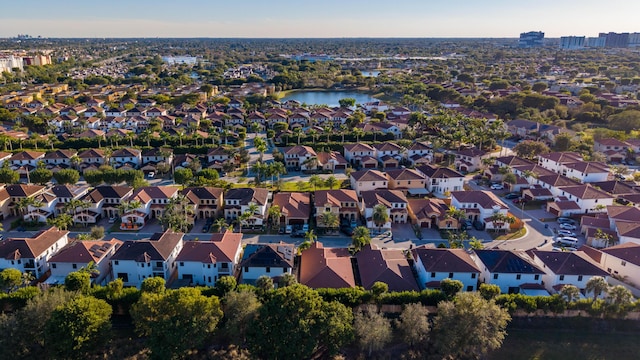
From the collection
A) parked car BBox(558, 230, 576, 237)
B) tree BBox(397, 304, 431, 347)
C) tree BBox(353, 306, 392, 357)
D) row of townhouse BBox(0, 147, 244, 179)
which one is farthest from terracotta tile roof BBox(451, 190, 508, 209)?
tree BBox(353, 306, 392, 357)

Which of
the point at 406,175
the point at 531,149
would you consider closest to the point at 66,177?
the point at 406,175

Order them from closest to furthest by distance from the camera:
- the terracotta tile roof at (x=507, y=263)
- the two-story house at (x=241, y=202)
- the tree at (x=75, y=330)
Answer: the tree at (x=75, y=330), the terracotta tile roof at (x=507, y=263), the two-story house at (x=241, y=202)

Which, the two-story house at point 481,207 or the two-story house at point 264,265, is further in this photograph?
the two-story house at point 481,207

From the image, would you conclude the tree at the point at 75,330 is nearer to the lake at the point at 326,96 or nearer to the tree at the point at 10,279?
the tree at the point at 10,279

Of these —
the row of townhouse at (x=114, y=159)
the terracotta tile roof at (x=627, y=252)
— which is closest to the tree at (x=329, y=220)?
the row of townhouse at (x=114, y=159)

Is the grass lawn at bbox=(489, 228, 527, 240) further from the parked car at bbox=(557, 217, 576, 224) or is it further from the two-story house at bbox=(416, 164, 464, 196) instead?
the two-story house at bbox=(416, 164, 464, 196)

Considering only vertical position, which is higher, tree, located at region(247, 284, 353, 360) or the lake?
the lake

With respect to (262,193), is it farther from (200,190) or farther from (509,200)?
(509,200)
